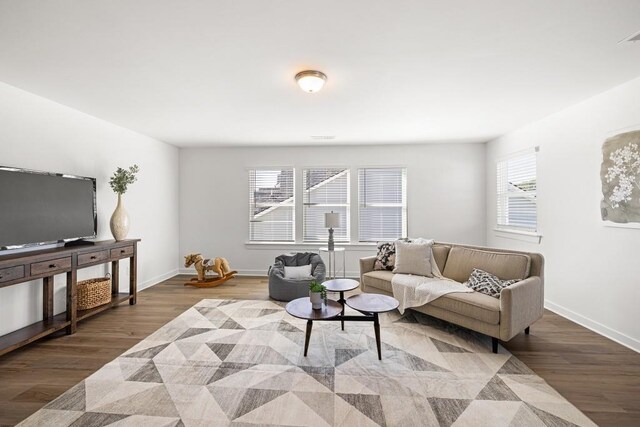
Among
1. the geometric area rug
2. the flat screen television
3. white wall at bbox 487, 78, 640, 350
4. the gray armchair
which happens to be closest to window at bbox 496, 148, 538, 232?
white wall at bbox 487, 78, 640, 350

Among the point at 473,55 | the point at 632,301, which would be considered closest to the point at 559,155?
the point at 632,301

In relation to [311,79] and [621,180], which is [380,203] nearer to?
[621,180]

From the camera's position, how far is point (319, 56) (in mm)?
2443

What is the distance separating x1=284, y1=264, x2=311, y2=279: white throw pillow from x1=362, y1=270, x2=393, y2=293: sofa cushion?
0.94m

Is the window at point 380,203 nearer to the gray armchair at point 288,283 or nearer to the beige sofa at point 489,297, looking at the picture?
the gray armchair at point 288,283

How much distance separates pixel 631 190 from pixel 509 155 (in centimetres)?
206

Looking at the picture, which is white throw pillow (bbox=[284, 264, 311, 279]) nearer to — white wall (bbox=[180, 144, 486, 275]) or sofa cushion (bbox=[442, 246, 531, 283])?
white wall (bbox=[180, 144, 486, 275])

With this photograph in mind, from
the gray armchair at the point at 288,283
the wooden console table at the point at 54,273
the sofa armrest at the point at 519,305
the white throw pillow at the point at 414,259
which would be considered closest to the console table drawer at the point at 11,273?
the wooden console table at the point at 54,273

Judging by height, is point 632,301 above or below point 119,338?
above

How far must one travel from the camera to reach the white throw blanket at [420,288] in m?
3.29

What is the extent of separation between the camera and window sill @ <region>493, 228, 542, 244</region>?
13.8 ft

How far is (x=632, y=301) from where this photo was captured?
9.52ft

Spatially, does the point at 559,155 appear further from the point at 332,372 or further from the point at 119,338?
the point at 119,338

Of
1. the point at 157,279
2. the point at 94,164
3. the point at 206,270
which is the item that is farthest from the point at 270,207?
the point at 94,164
